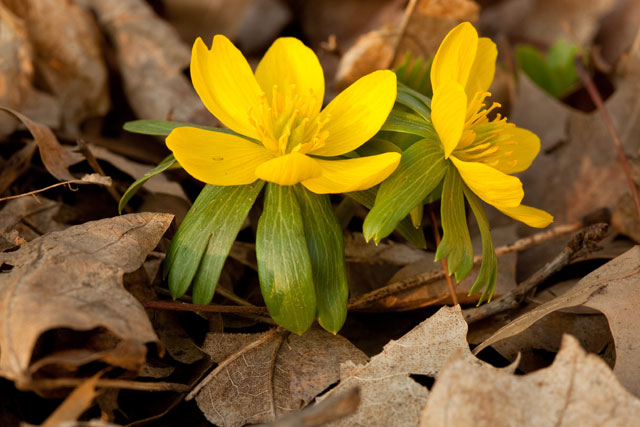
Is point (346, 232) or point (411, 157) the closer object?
point (411, 157)

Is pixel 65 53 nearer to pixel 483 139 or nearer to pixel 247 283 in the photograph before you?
pixel 247 283

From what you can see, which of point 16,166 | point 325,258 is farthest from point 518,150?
point 16,166

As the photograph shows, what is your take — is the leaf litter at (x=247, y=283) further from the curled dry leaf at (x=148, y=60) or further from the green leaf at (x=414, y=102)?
the green leaf at (x=414, y=102)

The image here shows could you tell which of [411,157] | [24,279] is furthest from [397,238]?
[24,279]

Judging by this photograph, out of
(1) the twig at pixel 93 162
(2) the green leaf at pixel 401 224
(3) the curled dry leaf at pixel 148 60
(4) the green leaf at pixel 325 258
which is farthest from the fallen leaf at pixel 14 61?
(2) the green leaf at pixel 401 224

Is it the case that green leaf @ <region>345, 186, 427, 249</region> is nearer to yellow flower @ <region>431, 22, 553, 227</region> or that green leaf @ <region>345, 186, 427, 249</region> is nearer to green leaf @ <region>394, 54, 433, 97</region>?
yellow flower @ <region>431, 22, 553, 227</region>

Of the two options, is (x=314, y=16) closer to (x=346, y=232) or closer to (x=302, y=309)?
(x=346, y=232)
